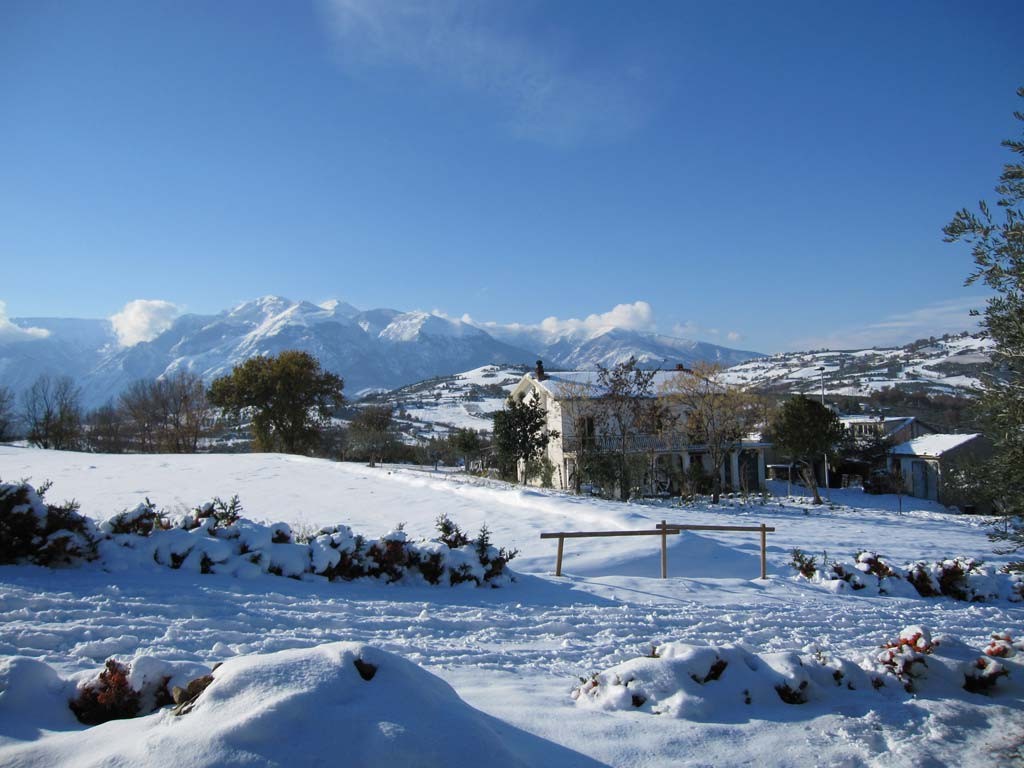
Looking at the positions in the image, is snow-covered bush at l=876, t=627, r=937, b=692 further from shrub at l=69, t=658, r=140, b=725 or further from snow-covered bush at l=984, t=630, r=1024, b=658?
shrub at l=69, t=658, r=140, b=725

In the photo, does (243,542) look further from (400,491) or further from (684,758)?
(400,491)

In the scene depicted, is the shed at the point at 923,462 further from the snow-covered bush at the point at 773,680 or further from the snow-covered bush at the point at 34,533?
the snow-covered bush at the point at 34,533

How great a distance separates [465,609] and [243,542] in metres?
3.10

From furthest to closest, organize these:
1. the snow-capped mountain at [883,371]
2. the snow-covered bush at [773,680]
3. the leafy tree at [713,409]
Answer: the snow-capped mountain at [883,371] → the leafy tree at [713,409] → the snow-covered bush at [773,680]

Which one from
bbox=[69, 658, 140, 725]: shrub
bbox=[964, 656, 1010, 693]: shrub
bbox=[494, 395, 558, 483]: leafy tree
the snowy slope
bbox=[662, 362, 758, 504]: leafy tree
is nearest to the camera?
bbox=[69, 658, 140, 725]: shrub

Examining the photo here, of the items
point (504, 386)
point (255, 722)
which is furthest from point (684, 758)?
point (504, 386)

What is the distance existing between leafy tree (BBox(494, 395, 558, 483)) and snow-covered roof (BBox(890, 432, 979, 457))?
29.9 meters

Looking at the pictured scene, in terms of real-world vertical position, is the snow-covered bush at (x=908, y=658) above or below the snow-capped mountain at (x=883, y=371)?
below

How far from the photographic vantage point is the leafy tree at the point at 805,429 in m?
31.3

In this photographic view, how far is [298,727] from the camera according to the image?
2.61m

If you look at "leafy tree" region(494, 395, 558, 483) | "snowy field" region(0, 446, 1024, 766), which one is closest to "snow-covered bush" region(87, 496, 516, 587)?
"snowy field" region(0, 446, 1024, 766)

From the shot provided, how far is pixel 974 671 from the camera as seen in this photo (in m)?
4.85

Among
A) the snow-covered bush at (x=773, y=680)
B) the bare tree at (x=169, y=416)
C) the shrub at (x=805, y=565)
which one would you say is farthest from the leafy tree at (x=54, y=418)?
the snow-covered bush at (x=773, y=680)

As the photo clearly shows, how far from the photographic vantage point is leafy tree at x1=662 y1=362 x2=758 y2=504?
1118 inches
